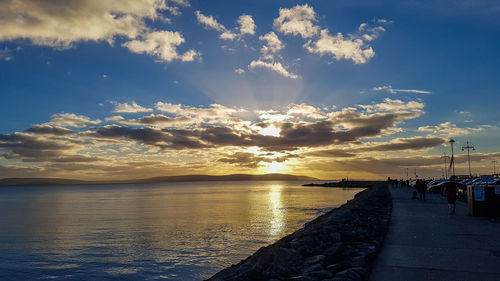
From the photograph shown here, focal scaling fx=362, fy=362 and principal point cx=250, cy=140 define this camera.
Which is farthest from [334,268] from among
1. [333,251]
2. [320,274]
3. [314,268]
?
[333,251]

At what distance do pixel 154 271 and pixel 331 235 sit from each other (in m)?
5.91

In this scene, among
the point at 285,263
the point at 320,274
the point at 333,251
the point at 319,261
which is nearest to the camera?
the point at 320,274

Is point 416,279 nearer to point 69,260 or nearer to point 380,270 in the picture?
point 380,270

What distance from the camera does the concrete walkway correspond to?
6.42m

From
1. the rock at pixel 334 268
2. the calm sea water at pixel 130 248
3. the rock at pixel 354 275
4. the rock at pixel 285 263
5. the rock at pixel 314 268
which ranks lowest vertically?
the calm sea water at pixel 130 248

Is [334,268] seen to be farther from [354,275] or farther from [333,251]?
[333,251]

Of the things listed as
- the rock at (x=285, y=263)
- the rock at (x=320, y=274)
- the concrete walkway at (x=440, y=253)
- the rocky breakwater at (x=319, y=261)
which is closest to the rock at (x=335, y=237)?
the rocky breakwater at (x=319, y=261)

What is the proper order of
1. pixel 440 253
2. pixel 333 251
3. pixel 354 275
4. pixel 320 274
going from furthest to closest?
pixel 333 251 < pixel 440 253 < pixel 320 274 < pixel 354 275

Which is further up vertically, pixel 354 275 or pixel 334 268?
pixel 354 275

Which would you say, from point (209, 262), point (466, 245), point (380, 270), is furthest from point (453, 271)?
point (209, 262)

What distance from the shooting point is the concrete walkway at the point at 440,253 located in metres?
6.42

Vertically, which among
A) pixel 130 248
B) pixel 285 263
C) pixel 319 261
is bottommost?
pixel 130 248

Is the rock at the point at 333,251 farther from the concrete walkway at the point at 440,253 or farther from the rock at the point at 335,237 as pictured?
the rock at the point at 335,237

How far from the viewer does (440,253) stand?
317 inches
